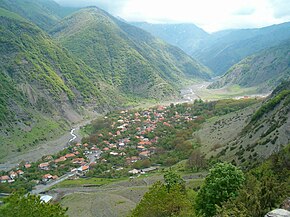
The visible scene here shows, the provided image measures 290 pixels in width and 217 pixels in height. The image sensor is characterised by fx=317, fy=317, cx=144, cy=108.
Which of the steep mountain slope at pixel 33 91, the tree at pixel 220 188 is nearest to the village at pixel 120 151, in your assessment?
the steep mountain slope at pixel 33 91

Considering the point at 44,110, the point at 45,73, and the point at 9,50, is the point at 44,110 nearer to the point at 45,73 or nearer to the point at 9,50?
the point at 45,73

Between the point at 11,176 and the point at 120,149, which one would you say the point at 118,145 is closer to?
the point at 120,149

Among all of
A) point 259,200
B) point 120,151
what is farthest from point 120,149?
point 259,200

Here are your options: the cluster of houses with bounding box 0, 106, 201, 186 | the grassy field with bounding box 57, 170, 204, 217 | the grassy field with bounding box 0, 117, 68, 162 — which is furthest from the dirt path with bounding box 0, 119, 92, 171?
the grassy field with bounding box 57, 170, 204, 217

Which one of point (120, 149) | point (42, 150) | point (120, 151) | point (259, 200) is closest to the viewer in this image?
point (259, 200)

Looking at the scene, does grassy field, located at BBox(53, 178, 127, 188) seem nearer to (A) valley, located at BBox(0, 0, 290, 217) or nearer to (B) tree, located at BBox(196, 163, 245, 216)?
(A) valley, located at BBox(0, 0, 290, 217)

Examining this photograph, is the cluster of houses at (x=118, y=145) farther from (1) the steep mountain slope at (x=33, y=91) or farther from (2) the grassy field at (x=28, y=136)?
(1) the steep mountain slope at (x=33, y=91)

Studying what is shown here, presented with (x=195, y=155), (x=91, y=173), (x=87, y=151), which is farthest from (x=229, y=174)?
(x=87, y=151)
